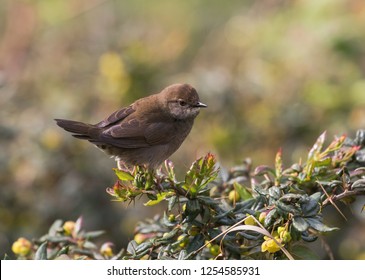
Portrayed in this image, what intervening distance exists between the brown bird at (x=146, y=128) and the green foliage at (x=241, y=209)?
0.65 metres

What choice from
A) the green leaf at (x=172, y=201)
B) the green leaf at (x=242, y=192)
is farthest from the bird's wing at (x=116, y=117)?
the green leaf at (x=172, y=201)

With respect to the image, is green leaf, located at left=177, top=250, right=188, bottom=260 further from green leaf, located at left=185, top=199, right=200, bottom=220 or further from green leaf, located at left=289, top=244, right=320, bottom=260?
green leaf, located at left=289, top=244, right=320, bottom=260

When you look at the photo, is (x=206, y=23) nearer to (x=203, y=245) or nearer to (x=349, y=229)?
(x=349, y=229)

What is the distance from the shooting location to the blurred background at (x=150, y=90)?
512 cm

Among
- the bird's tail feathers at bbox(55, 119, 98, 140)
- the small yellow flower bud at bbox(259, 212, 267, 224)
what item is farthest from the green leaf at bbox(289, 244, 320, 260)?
the bird's tail feathers at bbox(55, 119, 98, 140)

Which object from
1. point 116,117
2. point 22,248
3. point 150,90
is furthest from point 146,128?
point 150,90

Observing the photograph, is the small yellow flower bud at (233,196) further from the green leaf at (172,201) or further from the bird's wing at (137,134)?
the bird's wing at (137,134)

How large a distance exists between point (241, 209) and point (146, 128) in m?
1.18

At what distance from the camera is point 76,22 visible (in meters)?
8.55

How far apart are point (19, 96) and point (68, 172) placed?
5.46ft

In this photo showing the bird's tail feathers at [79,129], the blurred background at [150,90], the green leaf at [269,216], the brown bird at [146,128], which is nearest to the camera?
the green leaf at [269,216]

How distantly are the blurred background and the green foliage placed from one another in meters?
1.54

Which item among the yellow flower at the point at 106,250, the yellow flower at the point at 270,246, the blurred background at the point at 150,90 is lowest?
the yellow flower at the point at 270,246

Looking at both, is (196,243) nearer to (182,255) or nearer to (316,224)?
(182,255)
